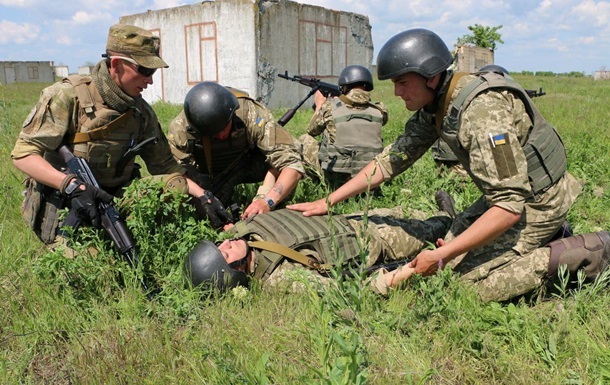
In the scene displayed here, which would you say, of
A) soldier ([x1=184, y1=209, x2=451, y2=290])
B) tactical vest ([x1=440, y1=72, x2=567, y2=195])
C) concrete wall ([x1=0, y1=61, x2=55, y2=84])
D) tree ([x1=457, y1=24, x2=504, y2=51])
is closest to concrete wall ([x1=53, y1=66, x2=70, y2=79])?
concrete wall ([x1=0, y1=61, x2=55, y2=84])

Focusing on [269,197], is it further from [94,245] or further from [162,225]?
[94,245]

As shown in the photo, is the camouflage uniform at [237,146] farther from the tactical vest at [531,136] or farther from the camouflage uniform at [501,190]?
the tactical vest at [531,136]

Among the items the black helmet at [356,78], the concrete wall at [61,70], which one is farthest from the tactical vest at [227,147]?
the concrete wall at [61,70]

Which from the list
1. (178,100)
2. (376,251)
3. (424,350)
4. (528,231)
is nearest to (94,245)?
(376,251)

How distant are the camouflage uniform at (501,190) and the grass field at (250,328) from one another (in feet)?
0.77

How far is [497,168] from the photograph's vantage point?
109 inches

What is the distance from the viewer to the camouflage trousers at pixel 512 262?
10.1ft

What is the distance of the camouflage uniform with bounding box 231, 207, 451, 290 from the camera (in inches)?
130

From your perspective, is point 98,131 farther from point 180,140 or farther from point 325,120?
point 325,120

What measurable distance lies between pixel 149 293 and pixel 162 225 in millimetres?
514

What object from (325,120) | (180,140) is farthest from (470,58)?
(180,140)

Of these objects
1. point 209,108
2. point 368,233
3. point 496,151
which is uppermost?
point 209,108

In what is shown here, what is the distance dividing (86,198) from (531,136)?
2.84 m

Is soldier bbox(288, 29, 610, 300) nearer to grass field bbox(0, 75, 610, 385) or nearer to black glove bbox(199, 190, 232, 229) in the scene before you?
grass field bbox(0, 75, 610, 385)
